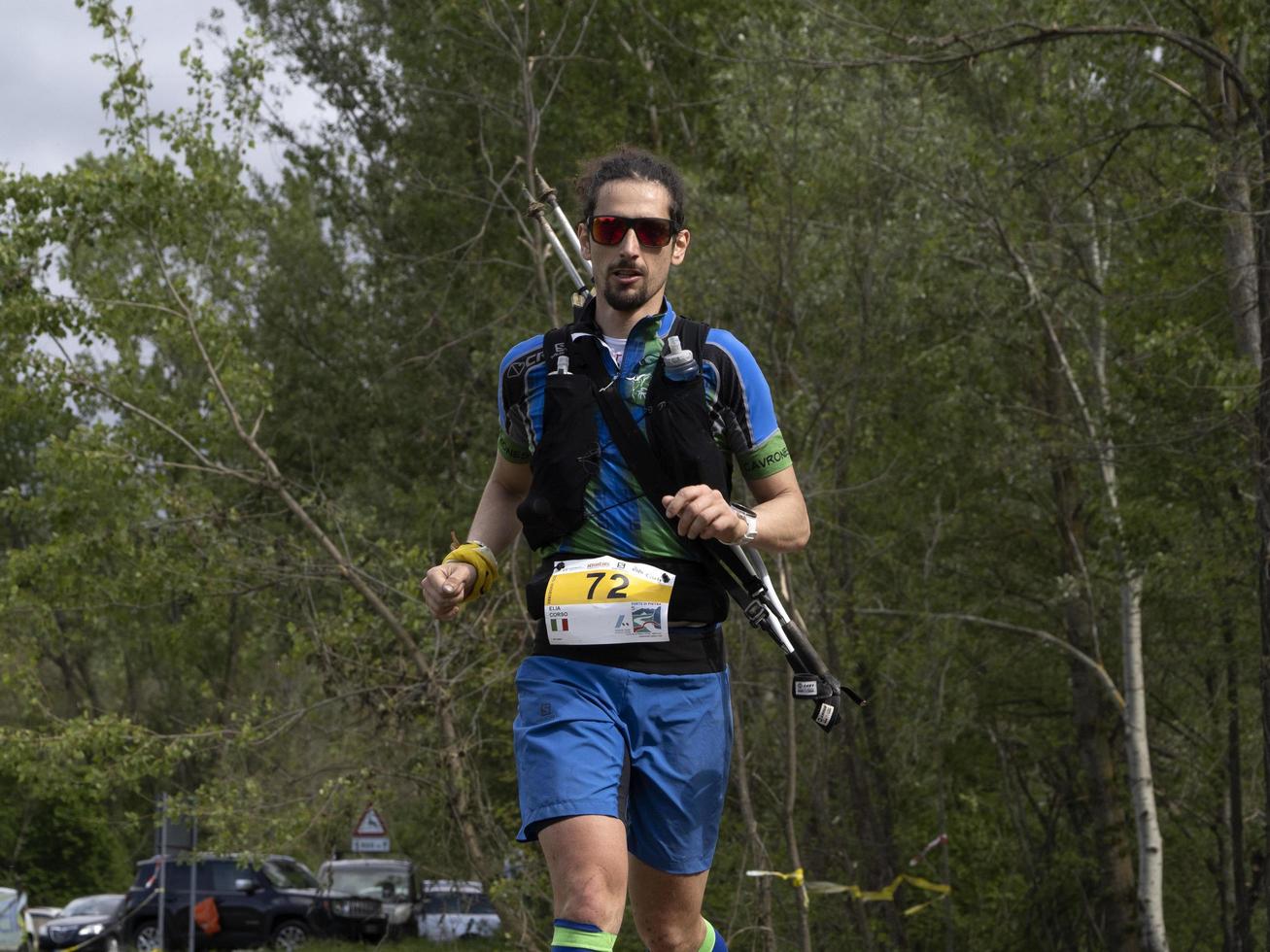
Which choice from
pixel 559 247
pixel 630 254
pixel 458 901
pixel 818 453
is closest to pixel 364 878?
pixel 458 901

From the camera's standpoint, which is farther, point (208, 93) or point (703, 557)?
point (208, 93)

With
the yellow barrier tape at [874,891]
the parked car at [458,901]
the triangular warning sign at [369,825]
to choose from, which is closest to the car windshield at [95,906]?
the parked car at [458,901]

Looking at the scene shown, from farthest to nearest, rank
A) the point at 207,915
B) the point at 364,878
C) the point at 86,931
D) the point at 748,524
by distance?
the point at 364,878 → the point at 86,931 → the point at 207,915 → the point at 748,524

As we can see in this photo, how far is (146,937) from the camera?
3134 centimetres

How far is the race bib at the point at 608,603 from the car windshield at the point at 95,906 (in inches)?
1233

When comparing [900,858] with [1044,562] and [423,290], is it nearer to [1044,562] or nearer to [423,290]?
Result: [1044,562]

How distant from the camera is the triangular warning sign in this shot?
43.1 ft

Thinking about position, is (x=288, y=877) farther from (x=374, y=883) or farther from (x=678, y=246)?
(x=678, y=246)

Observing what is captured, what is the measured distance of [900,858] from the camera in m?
19.2

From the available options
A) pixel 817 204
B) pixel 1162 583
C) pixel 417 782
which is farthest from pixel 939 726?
pixel 417 782

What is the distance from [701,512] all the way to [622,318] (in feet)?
2.39

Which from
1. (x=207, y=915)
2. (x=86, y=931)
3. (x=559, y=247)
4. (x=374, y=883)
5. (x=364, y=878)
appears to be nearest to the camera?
(x=559, y=247)

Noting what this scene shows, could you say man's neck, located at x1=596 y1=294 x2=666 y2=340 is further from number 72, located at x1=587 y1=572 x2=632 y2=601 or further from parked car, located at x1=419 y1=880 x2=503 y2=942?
parked car, located at x1=419 y1=880 x2=503 y2=942

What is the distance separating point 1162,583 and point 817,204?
14.9ft
